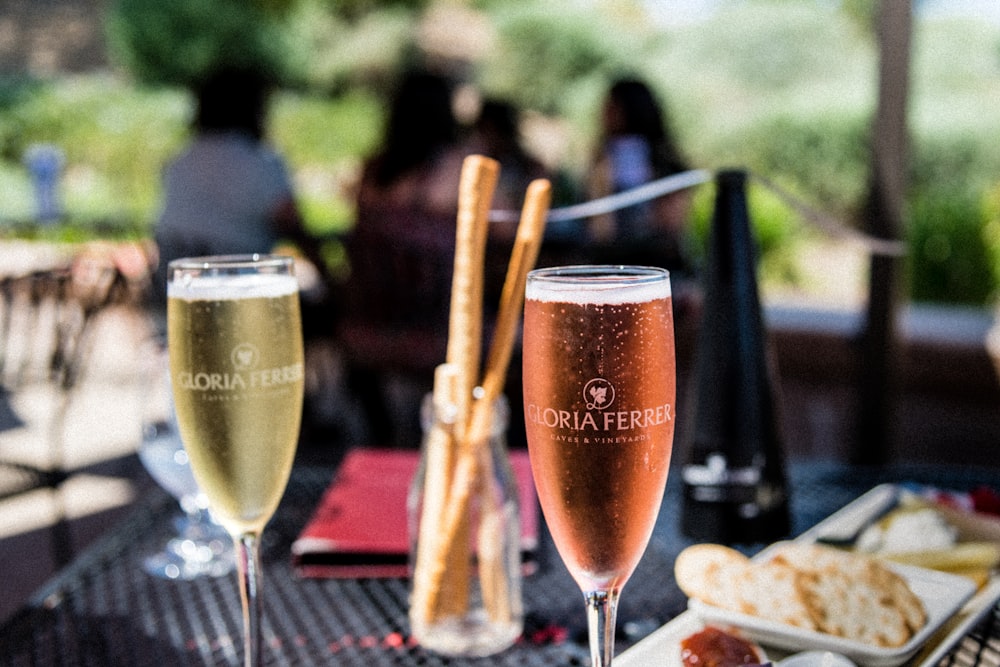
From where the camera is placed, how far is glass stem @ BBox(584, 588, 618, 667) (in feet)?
1.89

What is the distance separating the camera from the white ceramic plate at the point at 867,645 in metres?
0.69

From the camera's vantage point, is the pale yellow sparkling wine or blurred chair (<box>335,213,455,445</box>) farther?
blurred chair (<box>335,213,455,445</box>)

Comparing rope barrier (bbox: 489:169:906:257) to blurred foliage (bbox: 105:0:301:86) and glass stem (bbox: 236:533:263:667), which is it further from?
blurred foliage (bbox: 105:0:301:86)

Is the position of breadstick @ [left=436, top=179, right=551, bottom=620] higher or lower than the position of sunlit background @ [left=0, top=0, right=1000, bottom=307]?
lower

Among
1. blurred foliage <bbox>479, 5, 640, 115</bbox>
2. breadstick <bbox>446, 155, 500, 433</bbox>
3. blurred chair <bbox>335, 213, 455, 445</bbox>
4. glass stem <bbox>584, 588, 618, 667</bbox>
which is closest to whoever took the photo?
glass stem <bbox>584, 588, 618, 667</bbox>

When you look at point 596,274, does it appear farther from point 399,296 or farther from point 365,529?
point 399,296

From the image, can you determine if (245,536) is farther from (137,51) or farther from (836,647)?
(137,51)

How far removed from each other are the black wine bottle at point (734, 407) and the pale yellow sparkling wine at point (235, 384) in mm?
458

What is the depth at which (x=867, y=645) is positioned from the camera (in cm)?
69

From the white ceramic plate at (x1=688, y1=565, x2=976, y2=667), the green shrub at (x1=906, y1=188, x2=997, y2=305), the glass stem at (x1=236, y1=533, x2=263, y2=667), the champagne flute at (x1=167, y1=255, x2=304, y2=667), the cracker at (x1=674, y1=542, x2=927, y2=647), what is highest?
the champagne flute at (x1=167, y1=255, x2=304, y2=667)

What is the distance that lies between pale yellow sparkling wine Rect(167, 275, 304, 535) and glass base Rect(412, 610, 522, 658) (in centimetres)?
18

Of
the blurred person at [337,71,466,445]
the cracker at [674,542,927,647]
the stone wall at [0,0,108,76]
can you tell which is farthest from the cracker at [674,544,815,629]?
the stone wall at [0,0,108,76]

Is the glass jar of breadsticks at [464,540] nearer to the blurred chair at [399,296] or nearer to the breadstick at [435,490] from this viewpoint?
the breadstick at [435,490]

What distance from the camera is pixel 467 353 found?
2.45ft
